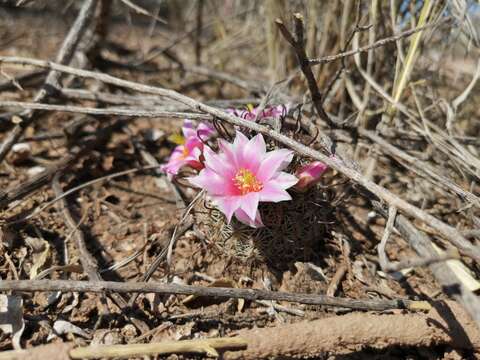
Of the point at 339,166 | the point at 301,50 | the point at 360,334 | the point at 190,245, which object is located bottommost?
the point at 360,334

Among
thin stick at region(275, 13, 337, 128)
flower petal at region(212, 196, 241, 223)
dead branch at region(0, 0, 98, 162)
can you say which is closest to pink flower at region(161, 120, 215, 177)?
flower petal at region(212, 196, 241, 223)

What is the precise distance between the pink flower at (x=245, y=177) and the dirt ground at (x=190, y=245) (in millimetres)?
146

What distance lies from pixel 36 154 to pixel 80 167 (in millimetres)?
299

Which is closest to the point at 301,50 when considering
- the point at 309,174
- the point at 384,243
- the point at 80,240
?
the point at 309,174

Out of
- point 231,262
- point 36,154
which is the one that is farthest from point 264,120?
point 36,154

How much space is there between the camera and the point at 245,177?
1.65 m

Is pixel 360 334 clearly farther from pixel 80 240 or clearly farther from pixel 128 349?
pixel 80 240

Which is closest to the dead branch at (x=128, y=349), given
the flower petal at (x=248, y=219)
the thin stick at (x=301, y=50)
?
the flower petal at (x=248, y=219)

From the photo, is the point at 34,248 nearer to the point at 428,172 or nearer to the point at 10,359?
the point at 10,359

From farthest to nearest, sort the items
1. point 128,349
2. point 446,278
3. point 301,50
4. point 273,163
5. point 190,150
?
point 190,150 < point 301,50 < point 273,163 < point 128,349 < point 446,278

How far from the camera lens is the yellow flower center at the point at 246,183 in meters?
1.65

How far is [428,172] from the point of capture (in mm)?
1888

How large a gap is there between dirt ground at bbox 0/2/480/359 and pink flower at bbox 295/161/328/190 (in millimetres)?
67

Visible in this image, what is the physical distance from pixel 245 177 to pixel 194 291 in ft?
Answer: 1.42
